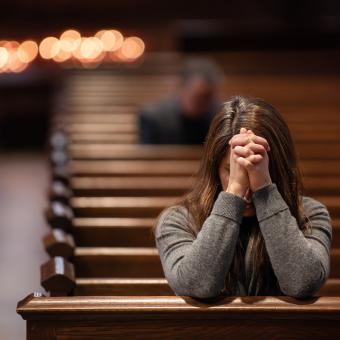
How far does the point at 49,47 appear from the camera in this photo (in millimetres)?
8383

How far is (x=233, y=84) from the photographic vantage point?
6.20 meters

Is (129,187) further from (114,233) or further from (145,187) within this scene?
(114,233)

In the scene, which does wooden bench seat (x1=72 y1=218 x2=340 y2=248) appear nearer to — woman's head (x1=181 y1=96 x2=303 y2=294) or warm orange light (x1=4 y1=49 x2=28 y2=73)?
woman's head (x1=181 y1=96 x2=303 y2=294)

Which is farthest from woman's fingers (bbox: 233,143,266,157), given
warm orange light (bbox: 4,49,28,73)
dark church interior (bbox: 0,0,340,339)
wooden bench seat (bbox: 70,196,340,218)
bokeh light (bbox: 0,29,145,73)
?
warm orange light (bbox: 4,49,28,73)

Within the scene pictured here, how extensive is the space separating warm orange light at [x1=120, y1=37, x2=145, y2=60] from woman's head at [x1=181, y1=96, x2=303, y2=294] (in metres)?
6.21

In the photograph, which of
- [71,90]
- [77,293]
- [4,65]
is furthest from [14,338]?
[4,65]

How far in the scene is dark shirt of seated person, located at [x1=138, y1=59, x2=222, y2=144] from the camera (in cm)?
404

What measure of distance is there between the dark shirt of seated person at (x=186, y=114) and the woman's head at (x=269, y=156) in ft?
7.48

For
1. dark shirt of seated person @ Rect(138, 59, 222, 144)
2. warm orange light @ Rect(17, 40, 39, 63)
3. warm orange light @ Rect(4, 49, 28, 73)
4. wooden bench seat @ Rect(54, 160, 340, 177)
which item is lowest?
wooden bench seat @ Rect(54, 160, 340, 177)

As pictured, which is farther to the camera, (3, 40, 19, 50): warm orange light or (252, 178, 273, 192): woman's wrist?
(3, 40, 19, 50): warm orange light

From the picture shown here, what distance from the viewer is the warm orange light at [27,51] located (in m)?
8.13

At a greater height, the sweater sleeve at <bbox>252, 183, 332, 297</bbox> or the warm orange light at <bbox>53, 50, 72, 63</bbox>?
the warm orange light at <bbox>53, 50, 72, 63</bbox>

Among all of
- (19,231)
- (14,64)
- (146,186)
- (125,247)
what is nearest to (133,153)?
(146,186)

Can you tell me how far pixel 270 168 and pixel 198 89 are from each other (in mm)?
2280
